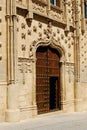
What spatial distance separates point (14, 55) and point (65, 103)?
4.96m

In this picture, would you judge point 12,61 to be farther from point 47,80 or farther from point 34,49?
point 47,80

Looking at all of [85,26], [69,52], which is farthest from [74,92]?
[85,26]

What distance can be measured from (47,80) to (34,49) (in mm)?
1999

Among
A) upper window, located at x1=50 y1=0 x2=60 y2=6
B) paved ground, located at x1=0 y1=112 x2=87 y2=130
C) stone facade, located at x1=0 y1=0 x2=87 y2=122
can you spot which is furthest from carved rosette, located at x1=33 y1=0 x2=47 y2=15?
paved ground, located at x1=0 y1=112 x2=87 y2=130

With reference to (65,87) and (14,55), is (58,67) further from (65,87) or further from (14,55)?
(14,55)

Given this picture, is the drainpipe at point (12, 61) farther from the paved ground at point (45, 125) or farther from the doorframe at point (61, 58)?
the doorframe at point (61, 58)

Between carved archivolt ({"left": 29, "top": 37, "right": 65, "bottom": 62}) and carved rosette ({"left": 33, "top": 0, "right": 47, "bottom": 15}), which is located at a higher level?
carved rosette ({"left": 33, "top": 0, "right": 47, "bottom": 15})

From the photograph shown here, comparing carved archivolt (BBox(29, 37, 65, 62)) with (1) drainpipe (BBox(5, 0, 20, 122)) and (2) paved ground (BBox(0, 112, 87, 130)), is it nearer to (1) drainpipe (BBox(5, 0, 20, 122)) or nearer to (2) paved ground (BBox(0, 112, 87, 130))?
(1) drainpipe (BBox(5, 0, 20, 122))

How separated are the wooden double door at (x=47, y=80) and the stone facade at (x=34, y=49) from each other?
0.87ft

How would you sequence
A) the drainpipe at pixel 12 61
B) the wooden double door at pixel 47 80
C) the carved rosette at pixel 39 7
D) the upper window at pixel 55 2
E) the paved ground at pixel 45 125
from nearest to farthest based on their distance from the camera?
the paved ground at pixel 45 125 → the drainpipe at pixel 12 61 → the carved rosette at pixel 39 7 → the wooden double door at pixel 47 80 → the upper window at pixel 55 2

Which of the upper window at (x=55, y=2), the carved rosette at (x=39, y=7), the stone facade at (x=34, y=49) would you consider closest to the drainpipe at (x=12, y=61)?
the stone facade at (x=34, y=49)

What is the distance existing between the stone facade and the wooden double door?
0.87ft

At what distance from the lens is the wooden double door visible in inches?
580

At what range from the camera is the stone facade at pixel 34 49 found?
40.9ft
